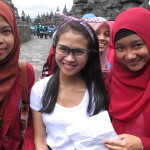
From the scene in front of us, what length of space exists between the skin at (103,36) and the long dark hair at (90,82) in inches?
19.9

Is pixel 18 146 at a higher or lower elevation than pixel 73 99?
lower

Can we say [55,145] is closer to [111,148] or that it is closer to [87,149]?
[87,149]

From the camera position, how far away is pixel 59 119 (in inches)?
57.5

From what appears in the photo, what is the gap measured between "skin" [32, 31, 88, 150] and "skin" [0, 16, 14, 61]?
353 mm

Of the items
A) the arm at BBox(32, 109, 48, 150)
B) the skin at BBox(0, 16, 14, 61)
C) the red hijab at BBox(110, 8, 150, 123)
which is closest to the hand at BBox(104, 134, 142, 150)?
the red hijab at BBox(110, 8, 150, 123)

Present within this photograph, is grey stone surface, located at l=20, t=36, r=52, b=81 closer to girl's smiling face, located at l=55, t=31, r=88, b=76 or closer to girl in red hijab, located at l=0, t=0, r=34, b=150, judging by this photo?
girl in red hijab, located at l=0, t=0, r=34, b=150

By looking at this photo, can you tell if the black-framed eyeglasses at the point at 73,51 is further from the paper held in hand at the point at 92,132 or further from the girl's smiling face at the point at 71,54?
the paper held in hand at the point at 92,132

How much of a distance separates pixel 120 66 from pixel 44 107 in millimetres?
678

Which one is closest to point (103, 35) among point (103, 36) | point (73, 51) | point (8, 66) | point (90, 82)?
point (103, 36)

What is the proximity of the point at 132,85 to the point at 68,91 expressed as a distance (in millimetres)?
497

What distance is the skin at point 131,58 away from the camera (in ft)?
4.21

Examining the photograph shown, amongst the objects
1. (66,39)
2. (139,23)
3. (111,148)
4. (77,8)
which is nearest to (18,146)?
(111,148)

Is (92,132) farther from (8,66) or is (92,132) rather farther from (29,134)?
(8,66)

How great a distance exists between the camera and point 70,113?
146 centimetres
